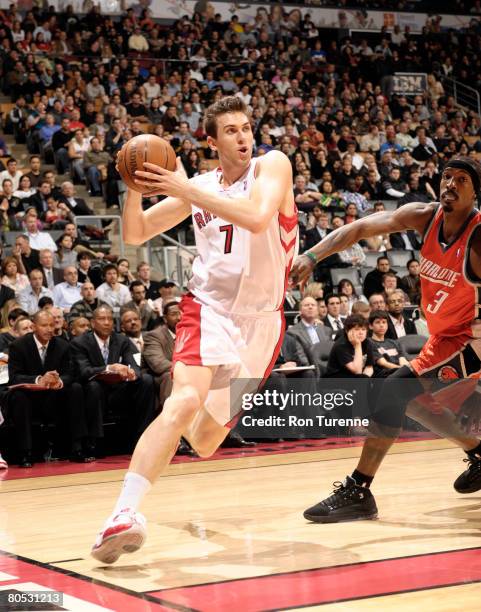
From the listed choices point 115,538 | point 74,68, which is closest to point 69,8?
point 74,68

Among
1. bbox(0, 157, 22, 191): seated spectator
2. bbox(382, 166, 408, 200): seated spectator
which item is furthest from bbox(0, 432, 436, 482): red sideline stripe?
bbox(382, 166, 408, 200): seated spectator

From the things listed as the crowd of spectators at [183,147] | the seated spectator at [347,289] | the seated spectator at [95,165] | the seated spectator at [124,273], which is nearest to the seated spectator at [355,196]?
the crowd of spectators at [183,147]

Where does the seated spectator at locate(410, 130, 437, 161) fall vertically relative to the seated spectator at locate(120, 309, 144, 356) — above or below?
above

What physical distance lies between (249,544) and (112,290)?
23.2ft

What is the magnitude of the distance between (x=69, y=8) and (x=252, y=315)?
50.7ft

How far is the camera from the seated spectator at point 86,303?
10.4 meters

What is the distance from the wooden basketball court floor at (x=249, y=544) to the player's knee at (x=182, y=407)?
63 centimetres

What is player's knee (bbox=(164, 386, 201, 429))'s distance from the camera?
4.14m

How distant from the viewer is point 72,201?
13.5 m

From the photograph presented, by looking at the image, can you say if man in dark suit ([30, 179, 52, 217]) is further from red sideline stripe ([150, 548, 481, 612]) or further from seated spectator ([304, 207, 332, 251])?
red sideline stripe ([150, 548, 481, 612])

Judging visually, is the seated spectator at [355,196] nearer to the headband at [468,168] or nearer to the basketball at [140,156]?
the headband at [468,168]

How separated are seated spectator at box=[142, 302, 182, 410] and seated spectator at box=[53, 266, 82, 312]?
2.09 meters

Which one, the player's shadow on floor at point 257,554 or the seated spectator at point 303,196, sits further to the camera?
the seated spectator at point 303,196

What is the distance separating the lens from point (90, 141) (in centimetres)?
1495
